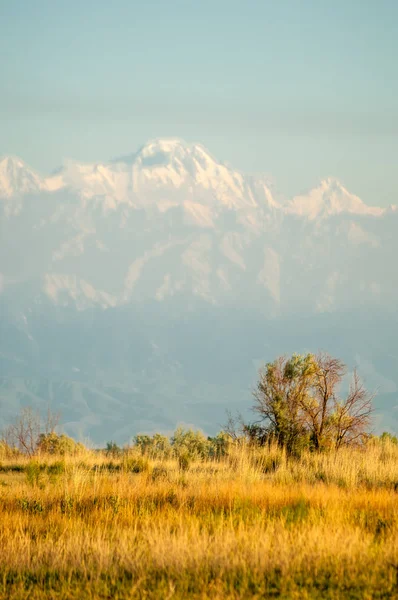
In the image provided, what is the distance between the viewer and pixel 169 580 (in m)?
9.11

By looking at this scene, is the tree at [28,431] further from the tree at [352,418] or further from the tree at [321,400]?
the tree at [352,418]

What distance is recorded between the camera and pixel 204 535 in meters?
10.8

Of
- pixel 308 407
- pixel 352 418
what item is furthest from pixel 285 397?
pixel 352 418

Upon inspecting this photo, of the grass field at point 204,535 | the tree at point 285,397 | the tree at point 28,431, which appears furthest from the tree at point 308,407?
the tree at point 28,431

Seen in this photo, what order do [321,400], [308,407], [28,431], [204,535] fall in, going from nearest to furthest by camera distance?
[204,535], [308,407], [321,400], [28,431]

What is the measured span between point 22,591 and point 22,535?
2637 mm

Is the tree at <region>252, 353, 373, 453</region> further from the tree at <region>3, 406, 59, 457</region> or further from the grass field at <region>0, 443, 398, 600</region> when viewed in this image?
the tree at <region>3, 406, 59, 457</region>

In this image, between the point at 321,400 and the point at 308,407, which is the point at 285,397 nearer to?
the point at 308,407

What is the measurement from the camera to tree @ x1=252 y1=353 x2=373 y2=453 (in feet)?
80.8

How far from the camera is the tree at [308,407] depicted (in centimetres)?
2464

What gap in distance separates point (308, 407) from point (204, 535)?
1453 cm

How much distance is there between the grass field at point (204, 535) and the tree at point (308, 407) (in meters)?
5.97

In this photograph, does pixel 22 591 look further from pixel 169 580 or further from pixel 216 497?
pixel 216 497

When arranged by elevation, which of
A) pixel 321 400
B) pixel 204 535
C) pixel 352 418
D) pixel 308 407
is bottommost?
pixel 204 535
